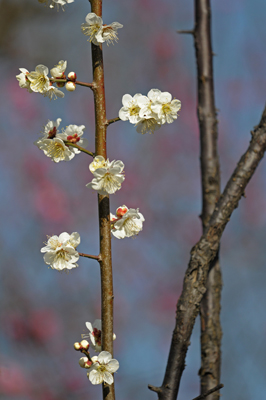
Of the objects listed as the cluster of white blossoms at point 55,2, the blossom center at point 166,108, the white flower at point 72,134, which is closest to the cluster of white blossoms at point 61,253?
the white flower at point 72,134

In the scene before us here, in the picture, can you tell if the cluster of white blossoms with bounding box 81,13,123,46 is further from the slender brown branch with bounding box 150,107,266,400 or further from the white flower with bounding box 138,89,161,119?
the slender brown branch with bounding box 150,107,266,400

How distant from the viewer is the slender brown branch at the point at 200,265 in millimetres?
953

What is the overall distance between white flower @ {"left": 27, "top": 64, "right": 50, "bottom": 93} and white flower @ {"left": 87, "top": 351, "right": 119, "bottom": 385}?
0.50 metres

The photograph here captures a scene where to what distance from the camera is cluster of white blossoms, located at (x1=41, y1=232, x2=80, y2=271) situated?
0.83 meters

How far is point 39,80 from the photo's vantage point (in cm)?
86

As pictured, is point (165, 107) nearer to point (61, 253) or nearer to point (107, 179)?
point (107, 179)

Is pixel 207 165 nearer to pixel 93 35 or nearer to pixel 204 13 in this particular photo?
pixel 204 13

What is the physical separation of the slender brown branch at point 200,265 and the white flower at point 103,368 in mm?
203

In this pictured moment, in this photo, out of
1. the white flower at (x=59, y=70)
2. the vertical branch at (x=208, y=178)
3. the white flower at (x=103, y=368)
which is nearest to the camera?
the white flower at (x=103, y=368)

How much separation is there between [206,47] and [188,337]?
1004mm

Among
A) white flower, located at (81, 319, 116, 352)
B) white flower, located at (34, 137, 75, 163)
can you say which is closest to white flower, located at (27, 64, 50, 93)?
white flower, located at (34, 137, 75, 163)

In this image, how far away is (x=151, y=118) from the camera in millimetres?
842

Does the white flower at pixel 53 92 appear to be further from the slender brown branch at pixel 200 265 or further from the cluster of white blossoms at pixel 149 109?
the slender brown branch at pixel 200 265

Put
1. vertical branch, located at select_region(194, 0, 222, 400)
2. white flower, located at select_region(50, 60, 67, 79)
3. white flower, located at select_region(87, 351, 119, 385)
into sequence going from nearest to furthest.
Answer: white flower, located at select_region(87, 351, 119, 385)
white flower, located at select_region(50, 60, 67, 79)
vertical branch, located at select_region(194, 0, 222, 400)
